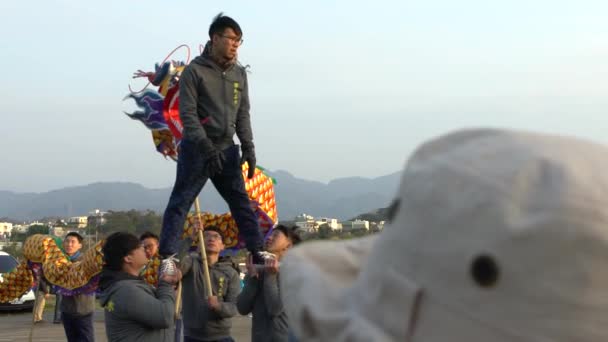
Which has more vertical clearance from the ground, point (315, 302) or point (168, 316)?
point (315, 302)

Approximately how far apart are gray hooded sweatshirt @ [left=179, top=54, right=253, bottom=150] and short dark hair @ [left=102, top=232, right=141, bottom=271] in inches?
30.0

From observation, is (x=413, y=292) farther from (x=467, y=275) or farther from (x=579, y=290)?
(x=579, y=290)

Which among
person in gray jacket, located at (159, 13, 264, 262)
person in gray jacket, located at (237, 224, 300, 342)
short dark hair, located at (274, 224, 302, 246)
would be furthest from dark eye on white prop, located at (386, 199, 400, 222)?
short dark hair, located at (274, 224, 302, 246)

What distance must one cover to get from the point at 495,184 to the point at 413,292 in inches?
8.0

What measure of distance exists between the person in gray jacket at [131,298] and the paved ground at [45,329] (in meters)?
7.45

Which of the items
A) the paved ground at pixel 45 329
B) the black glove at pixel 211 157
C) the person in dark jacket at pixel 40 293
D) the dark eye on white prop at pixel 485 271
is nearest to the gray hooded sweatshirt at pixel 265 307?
the black glove at pixel 211 157

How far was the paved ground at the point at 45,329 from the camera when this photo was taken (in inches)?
497

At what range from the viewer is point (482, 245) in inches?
40.3

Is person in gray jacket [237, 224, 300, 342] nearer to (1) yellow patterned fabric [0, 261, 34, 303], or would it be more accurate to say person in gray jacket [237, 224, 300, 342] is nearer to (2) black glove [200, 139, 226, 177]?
(2) black glove [200, 139, 226, 177]

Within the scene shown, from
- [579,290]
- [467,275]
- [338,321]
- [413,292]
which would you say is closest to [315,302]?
[338,321]

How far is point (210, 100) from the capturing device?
493cm

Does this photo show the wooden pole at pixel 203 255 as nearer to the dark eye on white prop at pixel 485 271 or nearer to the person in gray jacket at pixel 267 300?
the person in gray jacket at pixel 267 300

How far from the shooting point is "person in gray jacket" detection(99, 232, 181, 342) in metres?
4.59

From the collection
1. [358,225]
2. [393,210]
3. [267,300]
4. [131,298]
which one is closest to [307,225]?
[267,300]
